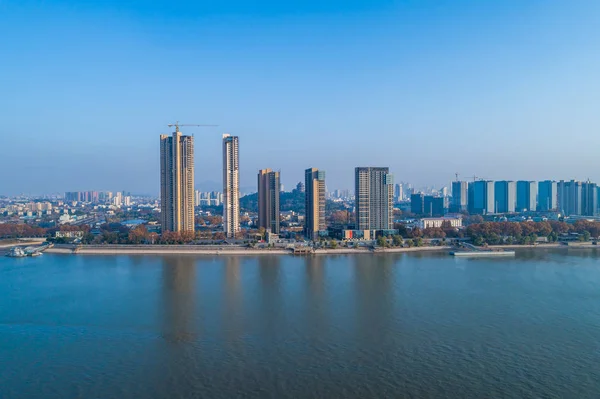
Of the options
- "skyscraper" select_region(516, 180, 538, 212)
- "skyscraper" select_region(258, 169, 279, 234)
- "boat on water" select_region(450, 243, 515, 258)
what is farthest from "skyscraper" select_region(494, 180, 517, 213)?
"skyscraper" select_region(258, 169, 279, 234)

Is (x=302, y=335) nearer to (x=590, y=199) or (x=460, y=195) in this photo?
(x=590, y=199)

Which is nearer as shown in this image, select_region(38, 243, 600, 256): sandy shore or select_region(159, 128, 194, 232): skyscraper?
select_region(38, 243, 600, 256): sandy shore

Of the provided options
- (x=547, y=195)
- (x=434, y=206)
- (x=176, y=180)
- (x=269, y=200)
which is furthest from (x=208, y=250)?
(x=547, y=195)

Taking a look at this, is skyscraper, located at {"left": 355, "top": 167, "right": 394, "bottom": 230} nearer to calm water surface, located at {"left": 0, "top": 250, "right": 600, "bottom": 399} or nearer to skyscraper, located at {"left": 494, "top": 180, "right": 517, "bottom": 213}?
calm water surface, located at {"left": 0, "top": 250, "right": 600, "bottom": 399}

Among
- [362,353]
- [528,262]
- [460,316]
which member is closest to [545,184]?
[528,262]

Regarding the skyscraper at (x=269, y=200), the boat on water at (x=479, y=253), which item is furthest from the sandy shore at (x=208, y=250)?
the skyscraper at (x=269, y=200)

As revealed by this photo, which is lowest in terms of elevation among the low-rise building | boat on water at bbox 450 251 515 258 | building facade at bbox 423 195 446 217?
boat on water at bbox 450 251 515 258
